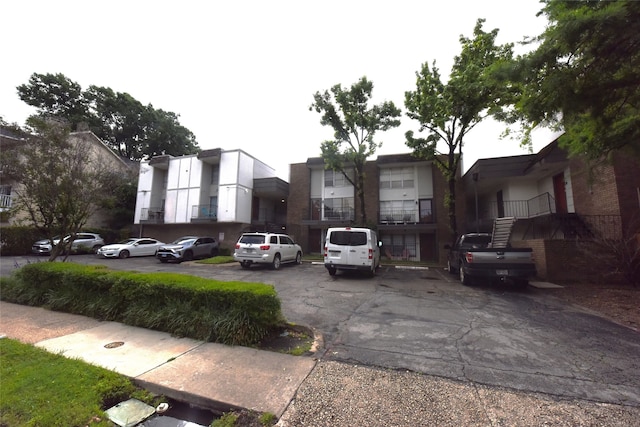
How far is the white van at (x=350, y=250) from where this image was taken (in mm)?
10695

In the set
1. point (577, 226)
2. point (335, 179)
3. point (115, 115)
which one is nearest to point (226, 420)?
point (577, 226)

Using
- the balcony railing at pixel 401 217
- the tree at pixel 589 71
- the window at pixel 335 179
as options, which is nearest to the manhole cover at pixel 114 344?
the tree at pixel 589 71

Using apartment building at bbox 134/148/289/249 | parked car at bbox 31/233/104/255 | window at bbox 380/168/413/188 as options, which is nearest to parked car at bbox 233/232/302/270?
apartment building at bbox 134/148/289/249

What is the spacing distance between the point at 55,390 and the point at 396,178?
881 inches

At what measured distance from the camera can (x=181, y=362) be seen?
136 inches

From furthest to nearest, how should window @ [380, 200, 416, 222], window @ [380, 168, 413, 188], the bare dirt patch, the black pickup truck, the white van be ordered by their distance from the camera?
window @ [380, 168, 413, 188] < window @ [380, 200, 416, 222] < the white van < the black pickup truck < the bare dirt patch

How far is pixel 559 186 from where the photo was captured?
14594 mm

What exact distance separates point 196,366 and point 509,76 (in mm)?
7247

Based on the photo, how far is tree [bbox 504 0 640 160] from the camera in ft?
14.2

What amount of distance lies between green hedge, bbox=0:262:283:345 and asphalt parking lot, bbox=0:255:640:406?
1274mm

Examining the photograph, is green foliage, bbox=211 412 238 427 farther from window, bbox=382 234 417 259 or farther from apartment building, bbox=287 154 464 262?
window, bbox=382 234 417 259

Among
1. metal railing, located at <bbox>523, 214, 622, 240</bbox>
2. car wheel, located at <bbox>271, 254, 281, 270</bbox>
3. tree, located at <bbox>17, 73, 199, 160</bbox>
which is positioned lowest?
car wheel, located at <bbox>271, 254, 281, 270</bbox>

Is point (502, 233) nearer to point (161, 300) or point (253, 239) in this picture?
point (253, 239)

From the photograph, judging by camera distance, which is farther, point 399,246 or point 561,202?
point 399,246
